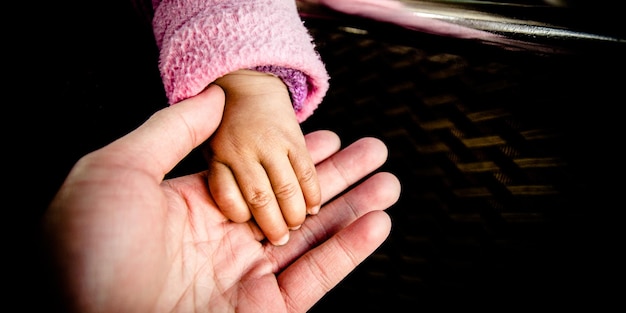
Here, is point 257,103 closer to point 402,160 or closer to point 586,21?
point 402,160

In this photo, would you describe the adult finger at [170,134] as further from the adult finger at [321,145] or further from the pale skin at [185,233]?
the adult finger at [321,145]

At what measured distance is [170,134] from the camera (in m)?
0.54

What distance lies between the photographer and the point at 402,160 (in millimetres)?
796

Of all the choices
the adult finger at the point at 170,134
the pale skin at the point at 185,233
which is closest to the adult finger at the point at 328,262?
the pale skin at the point at 185,233

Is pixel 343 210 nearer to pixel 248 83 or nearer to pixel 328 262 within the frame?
pixel 328 262

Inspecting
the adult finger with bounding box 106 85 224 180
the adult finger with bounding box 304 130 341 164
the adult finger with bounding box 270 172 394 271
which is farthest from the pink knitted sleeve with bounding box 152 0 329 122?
the adult finger with bounding box 270 172 394 271

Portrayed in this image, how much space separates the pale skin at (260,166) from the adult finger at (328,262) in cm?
7

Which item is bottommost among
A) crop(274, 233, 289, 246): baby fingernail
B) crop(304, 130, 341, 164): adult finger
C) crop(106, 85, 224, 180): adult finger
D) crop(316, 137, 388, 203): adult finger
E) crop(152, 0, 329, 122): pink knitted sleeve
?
crop(274, 233, 289, 246): baby fingernail

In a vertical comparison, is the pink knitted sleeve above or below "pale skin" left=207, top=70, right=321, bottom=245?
above

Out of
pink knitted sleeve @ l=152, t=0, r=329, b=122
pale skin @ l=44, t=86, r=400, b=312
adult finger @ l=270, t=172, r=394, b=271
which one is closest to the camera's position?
pale skin @ l=44, t=86, r=400, b=312

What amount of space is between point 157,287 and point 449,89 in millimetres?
659

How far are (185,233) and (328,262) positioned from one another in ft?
0.95

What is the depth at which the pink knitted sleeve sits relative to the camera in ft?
1.91

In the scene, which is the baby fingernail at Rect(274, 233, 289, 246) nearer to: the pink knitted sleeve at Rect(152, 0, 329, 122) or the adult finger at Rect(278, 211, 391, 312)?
the adult finger at Rect(278, 211, 391, 312)
